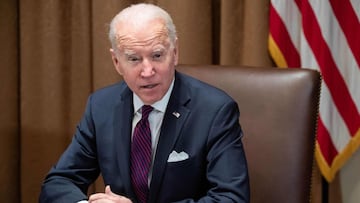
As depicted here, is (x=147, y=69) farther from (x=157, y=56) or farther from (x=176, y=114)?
(x=176, y=114)

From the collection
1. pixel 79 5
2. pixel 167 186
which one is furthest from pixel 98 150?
pixel 79 5

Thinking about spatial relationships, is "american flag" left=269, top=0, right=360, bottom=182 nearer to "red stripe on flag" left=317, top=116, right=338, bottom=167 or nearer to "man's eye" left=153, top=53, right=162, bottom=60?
"red stripe on flag" left=317, top=116, right=338, bottom=167

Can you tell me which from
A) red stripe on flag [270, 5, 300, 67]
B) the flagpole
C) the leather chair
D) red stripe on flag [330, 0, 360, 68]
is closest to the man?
the leather chair

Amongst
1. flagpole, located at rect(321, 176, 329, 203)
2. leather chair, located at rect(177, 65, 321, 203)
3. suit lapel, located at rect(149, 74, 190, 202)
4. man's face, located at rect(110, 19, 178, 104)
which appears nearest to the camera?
man's face, located at rect(110, 19, 178, 104)

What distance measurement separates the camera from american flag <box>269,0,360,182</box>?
8.18 ft

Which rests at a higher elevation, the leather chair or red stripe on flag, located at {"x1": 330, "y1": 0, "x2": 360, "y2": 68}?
red stripe on flag, located at {"x1": 330, "y1": 0, "x2": 360, "y2": 68}

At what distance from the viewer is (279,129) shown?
1930mm

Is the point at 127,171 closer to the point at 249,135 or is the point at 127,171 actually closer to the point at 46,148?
the point at 249,135

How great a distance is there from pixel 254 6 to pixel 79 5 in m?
0.95

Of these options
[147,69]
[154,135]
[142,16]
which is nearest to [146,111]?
[154,135]

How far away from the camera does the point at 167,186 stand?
1.80m

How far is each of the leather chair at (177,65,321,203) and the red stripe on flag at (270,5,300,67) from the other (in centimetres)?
61

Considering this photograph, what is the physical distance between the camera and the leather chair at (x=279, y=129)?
6.22 feet

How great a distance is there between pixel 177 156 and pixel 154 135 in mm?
114
